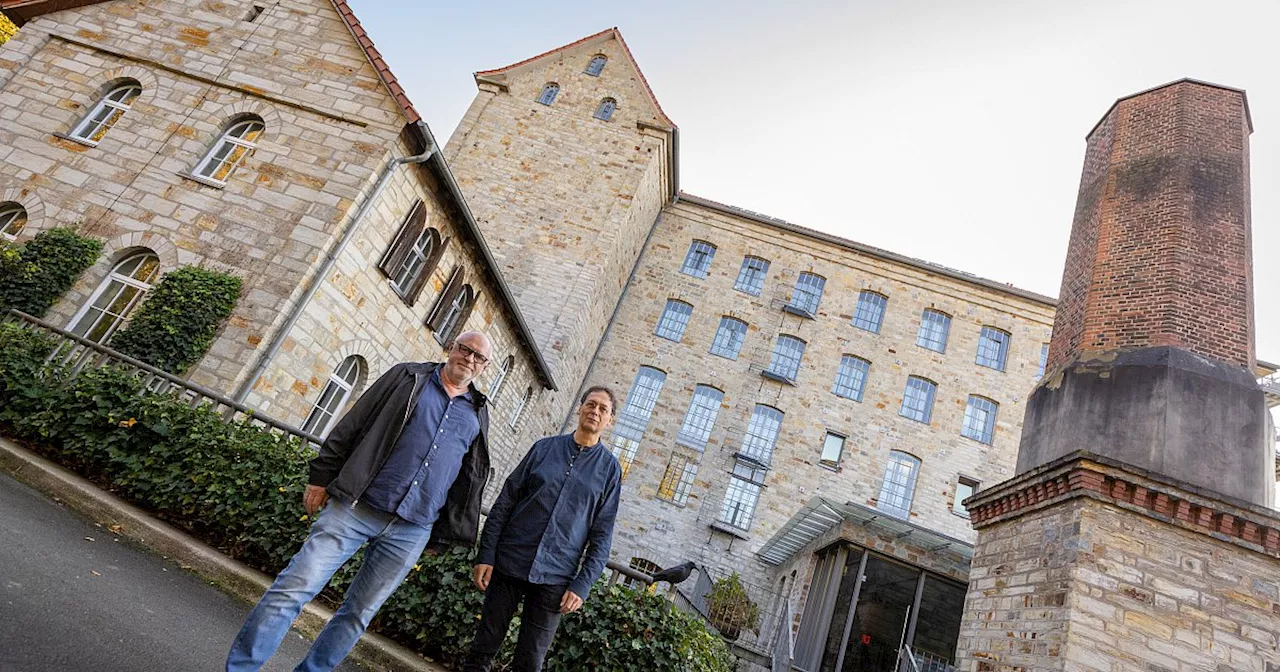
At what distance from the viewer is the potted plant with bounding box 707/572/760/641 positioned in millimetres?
15547

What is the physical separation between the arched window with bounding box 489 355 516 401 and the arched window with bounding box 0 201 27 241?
8.64m

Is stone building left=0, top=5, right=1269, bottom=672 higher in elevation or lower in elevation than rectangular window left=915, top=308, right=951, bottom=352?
lower

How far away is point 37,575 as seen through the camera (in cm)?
380

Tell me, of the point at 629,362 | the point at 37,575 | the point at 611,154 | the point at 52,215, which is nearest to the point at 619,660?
the point at 37,575

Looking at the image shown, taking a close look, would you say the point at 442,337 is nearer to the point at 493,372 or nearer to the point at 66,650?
the point at 493,372

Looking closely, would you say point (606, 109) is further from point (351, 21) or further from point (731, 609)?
point (731, 609)

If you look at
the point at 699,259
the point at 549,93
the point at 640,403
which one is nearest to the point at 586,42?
the point at 549,93

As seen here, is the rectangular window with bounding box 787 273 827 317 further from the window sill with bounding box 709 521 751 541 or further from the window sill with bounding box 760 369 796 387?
the window sill with bounding box 709 521 751 541

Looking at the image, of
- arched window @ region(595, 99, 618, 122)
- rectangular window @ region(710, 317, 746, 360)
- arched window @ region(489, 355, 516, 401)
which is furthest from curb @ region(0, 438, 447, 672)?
arched window @ region(595, 99, 618, 122)

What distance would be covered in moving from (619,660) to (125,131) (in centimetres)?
1233

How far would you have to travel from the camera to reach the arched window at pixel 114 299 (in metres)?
9.61

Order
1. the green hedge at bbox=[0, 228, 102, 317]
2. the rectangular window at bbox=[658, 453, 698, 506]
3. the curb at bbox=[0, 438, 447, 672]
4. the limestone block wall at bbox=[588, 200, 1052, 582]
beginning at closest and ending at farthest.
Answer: the curb at bbox=[0, 438, 447, 672], the green hedge at bbox=[0, 228, 102, 317], the limestone block wall at bbox=[588, 200, 1052, 582], the rectangular window at bbox=[658, 453, 698, 506]

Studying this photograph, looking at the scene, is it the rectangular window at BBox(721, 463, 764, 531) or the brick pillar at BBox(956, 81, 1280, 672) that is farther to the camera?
the rectangular window at BBox(721, 463, 764, 531)

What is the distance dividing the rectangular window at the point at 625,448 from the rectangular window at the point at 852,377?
6.77 m
